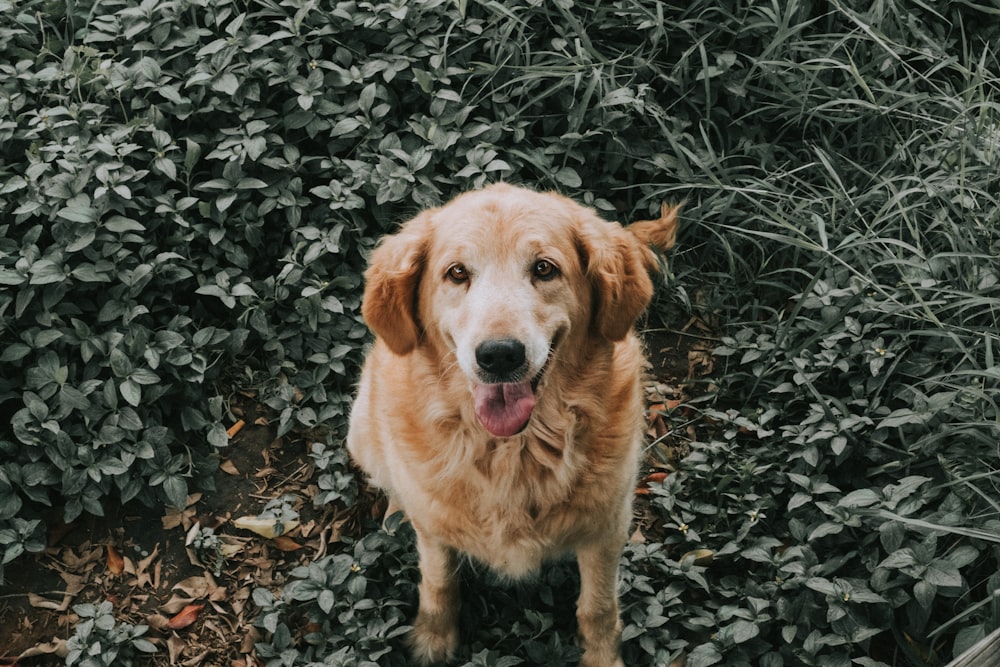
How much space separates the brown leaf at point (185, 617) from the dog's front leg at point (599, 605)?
56.3 inches

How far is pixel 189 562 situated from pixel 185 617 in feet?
0.73

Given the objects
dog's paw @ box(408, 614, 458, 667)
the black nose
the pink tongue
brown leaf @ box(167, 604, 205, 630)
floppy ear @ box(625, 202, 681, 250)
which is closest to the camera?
the black nose

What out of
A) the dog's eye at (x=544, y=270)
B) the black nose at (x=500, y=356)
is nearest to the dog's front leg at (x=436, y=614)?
the black nose at (x=500, y=356)

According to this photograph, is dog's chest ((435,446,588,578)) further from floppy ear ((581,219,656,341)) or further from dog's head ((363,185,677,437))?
floppy ear ((581,219,656,341))

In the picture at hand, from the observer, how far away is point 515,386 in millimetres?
2574

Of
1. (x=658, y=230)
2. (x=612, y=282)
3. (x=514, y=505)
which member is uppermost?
(x=612, y=282)

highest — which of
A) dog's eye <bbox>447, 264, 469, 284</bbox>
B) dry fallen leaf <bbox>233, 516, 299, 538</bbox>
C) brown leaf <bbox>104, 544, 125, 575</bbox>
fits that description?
dog's eye <bbox>447, 264, 469, 284</bbox>

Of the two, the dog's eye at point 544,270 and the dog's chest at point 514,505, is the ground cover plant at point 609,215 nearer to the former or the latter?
the dog's chest at point 514,505

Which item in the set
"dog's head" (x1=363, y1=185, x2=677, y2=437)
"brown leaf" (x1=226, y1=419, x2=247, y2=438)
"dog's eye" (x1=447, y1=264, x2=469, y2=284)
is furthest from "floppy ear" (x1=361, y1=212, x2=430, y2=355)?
"brown leaf" (x1=226, y1=419, x2=247, y2=438)

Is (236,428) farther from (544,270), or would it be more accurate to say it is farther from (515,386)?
(544,270)

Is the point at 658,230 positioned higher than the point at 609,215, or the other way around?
the point at 658,230

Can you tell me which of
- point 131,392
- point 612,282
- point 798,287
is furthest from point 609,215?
point 131,392

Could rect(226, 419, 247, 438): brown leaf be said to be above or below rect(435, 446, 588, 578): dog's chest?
below

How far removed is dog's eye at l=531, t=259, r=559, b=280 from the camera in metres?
2.63
